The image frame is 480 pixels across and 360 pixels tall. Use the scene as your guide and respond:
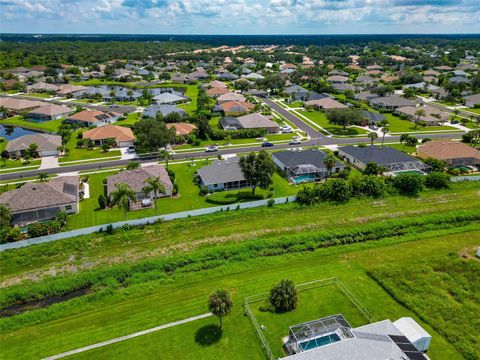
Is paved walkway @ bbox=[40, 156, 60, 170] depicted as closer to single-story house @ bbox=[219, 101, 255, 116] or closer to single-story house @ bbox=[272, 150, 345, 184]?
single-story house @ bbox=[272, 150, 345, 184]

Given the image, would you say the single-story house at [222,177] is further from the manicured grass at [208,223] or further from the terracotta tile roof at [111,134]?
the terracotta tile roof at [111,134]

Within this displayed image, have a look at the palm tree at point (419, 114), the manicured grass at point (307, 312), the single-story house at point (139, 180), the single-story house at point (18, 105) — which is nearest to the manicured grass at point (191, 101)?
the single-story house at point (18, 105)

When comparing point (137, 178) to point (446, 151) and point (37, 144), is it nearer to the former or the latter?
point (37, 144)

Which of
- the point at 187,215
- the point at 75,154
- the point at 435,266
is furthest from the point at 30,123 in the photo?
the point at 435,266

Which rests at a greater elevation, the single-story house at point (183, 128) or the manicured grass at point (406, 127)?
the single-story house at point (183, 128)

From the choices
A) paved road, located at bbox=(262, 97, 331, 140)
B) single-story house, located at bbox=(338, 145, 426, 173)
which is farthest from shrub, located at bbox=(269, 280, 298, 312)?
paved road, located at bbox=(262, 97, 331, 140)

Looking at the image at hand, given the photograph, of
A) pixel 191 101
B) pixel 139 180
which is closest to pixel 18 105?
pixel 191 101

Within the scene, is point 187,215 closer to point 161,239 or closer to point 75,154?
point 161,239
